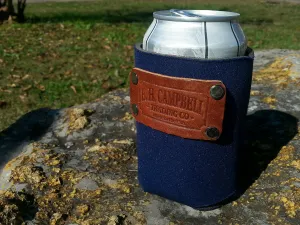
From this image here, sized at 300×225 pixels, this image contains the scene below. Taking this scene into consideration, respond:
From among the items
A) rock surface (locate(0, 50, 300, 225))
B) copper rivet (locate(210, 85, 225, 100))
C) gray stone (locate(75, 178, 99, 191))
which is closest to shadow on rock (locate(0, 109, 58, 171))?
rock surface (locate(0, 50, 300, 225))

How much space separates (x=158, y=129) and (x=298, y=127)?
4.81 ft

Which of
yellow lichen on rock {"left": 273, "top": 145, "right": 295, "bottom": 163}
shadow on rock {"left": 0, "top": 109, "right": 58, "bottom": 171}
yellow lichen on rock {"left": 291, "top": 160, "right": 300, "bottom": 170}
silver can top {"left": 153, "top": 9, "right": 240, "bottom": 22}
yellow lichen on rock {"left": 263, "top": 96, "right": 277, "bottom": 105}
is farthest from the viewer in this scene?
yellow lichen on rock {"left": 263, "top": 96, "right": 277, "bottom": 105}

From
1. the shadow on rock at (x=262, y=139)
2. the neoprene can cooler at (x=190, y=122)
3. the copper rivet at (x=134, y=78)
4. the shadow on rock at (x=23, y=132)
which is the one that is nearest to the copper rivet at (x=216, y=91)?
the neoprene can cooler at (x=190, y=122)

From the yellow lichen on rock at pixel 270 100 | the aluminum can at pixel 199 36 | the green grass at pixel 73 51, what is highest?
the aluminum can at pixel 199 36

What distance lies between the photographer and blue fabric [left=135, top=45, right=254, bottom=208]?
85.7 inches

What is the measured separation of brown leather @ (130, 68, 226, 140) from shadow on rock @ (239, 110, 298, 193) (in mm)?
547

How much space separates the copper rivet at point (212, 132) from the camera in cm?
222

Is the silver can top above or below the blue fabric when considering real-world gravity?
above

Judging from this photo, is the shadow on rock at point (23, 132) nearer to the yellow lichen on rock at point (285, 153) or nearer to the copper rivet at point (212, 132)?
the copper rivet at point (212, 132)

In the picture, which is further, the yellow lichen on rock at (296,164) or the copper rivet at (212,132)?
the yellow lichen on rock at (296,164)

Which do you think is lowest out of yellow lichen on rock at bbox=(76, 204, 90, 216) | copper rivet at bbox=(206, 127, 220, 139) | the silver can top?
yellow lichen on rock at bbox=(76, 204, 90, 216)

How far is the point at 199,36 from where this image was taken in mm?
2125

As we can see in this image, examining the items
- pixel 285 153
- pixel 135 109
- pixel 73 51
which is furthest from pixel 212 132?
pixel 73 51

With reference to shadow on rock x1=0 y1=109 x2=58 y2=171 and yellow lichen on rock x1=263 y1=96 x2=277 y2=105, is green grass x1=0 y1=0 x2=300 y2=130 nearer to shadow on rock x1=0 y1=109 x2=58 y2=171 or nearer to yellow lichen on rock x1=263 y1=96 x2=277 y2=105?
shadow on rock x1=0 y1=109 x2=58 y2=171
